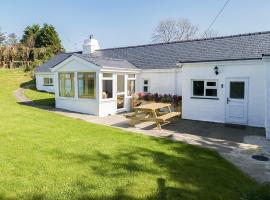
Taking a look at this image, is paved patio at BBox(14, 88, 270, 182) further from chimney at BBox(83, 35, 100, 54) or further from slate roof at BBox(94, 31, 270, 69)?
chimney at BBox(83, 35, 100, 54)

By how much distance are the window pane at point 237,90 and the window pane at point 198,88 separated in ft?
5.36

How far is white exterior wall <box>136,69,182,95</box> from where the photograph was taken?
1681cm

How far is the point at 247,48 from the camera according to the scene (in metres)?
14.0

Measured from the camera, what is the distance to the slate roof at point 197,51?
45.2 feet

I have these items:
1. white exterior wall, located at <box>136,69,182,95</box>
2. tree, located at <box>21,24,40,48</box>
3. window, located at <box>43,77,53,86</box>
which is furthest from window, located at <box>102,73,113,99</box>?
tree, located at <box>21,24,40,48</box>

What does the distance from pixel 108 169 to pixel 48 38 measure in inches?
1925

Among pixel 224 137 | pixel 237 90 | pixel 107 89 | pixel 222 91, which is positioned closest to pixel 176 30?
pixel 107 89

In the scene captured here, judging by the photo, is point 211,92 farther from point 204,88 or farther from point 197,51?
point 197,51

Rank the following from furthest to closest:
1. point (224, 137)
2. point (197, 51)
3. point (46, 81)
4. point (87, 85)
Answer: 1. point (46, 81)
2. point (197, 51)
3. point (87, 85)
4. point (224, 137)

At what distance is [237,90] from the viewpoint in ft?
41.4

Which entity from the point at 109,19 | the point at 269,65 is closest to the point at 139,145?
the point at 269,65

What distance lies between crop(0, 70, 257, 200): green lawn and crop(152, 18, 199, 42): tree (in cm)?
4186

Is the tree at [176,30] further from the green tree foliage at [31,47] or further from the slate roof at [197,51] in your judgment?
the slate roof at [197,51]

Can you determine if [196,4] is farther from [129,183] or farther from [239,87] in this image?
[129,183]
